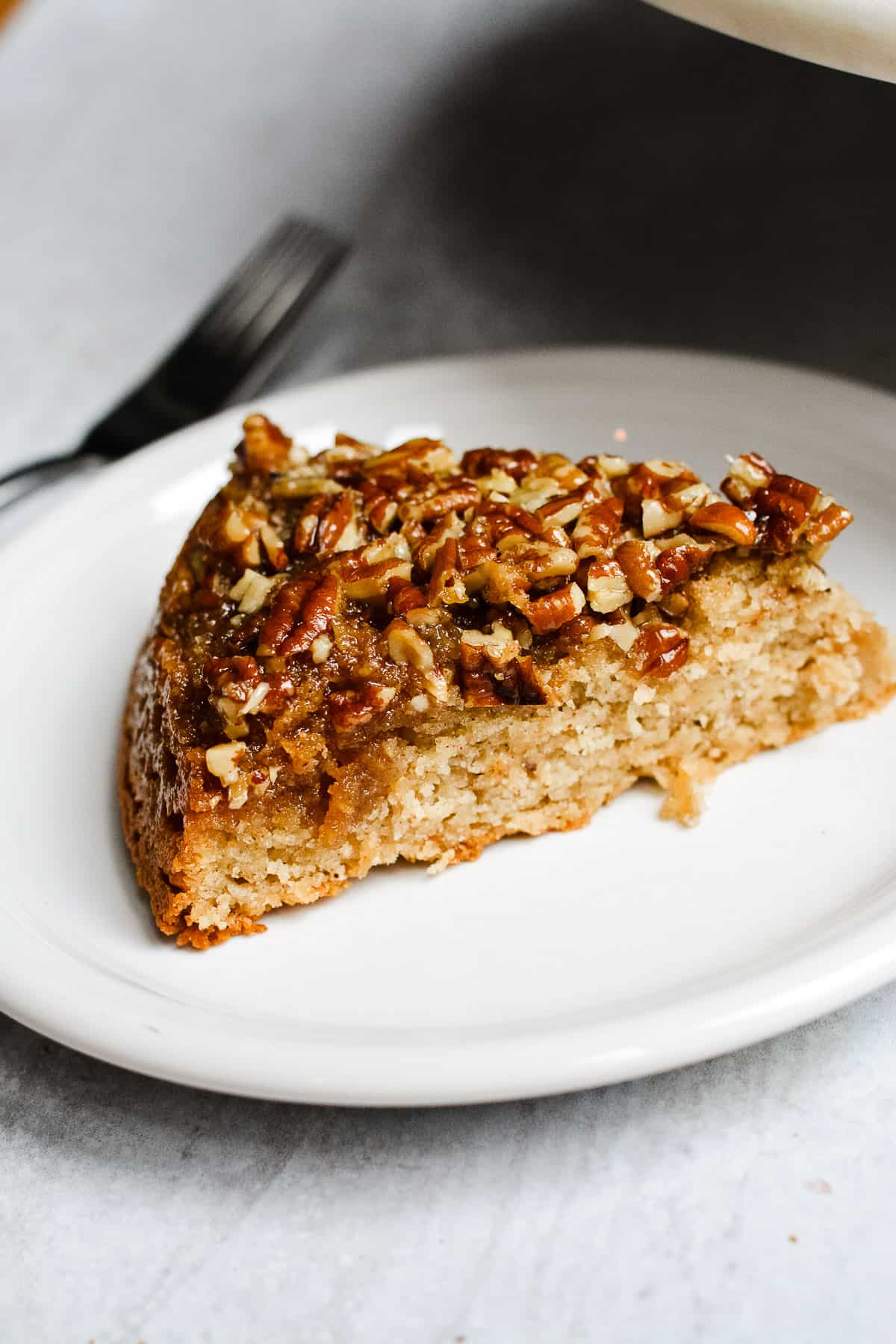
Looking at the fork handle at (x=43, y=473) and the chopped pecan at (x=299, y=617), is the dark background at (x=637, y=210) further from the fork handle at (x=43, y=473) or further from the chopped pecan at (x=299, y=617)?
the chopped pecan at (x=299, y=617)

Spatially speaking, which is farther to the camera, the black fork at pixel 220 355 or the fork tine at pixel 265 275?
the fork tine at pixel 265 275

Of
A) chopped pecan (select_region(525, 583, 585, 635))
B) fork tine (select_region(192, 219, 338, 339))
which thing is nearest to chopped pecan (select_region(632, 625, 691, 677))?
chopped pecan (select_region(525, 583, 585, 635))

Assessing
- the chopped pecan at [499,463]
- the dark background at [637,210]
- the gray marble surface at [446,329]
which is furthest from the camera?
the dark background at [637,210]

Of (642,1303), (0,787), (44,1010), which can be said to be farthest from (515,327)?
(642,1303)

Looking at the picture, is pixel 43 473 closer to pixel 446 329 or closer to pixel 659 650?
pixel 446 329

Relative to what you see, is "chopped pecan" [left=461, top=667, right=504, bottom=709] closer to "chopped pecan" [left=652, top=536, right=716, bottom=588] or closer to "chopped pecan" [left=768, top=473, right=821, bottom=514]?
"chopped pecan" [left=652, top=536, right=716, bottom=588]

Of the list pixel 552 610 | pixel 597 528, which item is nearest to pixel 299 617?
pixel 552 610

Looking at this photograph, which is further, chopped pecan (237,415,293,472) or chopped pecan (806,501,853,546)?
chopped pecan (237,415,293,472)

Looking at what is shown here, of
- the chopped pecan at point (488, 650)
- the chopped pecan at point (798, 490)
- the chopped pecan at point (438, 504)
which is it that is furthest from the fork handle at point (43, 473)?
the chopped pecan at point (798, 490)
